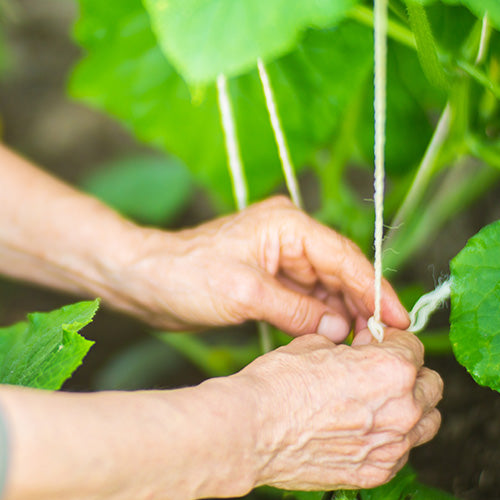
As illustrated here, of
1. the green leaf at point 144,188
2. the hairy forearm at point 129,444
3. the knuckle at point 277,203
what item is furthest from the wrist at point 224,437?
the green leaf at point 144,188

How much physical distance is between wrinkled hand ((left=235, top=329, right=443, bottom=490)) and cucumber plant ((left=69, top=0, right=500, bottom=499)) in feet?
0.31

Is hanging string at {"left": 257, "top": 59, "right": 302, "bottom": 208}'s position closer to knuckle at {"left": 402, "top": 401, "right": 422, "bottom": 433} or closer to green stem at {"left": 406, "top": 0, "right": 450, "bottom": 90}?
green stem at {"left": 406, "top": 0, "right": 450, "bottom": 90}

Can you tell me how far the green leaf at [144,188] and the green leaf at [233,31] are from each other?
123 cm

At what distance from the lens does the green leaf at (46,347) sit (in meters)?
0.56

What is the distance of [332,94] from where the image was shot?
2.84 feet

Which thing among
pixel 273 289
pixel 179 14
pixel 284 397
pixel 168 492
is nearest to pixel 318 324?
pixel 273 289

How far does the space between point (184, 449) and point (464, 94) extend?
22.4 inches

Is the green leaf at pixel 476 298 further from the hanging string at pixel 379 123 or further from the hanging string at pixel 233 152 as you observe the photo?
the hanging string at pixel 233 152

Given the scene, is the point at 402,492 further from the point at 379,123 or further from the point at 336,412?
the point at 379,123

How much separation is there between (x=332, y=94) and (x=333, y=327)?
36cm

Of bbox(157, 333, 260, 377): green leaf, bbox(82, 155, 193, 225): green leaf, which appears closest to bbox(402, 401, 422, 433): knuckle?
bbox(157, 333, 260, 377): green leaf

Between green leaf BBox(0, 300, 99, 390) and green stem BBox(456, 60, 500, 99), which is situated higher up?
green stem BBox(456, 60, 500, 99)

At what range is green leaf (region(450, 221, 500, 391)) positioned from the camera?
0.60 metres

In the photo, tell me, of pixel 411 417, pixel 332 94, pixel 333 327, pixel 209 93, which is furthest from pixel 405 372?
pixel 209 93
